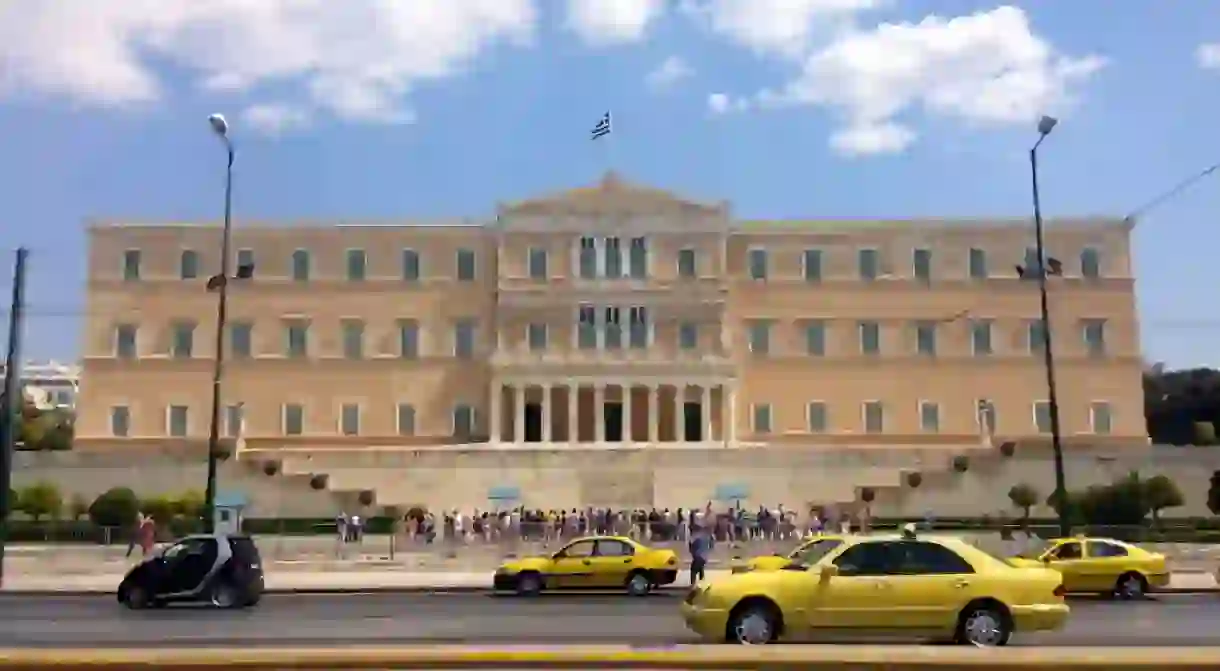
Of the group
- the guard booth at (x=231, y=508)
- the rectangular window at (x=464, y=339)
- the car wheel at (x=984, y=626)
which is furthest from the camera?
the rectangular window at (x=464, y=339)

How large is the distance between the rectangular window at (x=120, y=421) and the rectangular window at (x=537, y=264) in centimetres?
2217

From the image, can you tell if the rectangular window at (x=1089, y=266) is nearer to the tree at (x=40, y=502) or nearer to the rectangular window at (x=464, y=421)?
the rectangular window at (x=464, y=421)

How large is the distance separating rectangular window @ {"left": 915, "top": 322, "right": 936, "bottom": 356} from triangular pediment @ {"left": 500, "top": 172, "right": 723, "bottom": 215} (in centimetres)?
1254

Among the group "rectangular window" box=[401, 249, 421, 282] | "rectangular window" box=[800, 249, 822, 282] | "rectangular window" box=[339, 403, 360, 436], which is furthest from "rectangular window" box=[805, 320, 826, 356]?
"rectangular window" box=[339, 403, 360, 436]

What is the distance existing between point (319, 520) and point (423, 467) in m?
7.47

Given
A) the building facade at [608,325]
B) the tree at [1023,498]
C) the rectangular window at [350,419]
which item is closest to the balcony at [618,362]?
the building facade at [608,325]

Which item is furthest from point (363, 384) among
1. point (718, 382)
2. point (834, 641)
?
point (834, 641)

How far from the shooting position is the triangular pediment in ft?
199

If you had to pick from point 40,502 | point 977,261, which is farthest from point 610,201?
point 40,502

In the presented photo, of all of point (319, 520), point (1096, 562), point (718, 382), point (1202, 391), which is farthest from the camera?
point (1202, 391)

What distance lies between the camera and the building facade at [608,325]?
196ft

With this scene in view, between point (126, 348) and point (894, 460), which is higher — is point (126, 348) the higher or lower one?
the higher one

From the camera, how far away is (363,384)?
6050cm

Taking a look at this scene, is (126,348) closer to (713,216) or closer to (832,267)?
(713,216)
